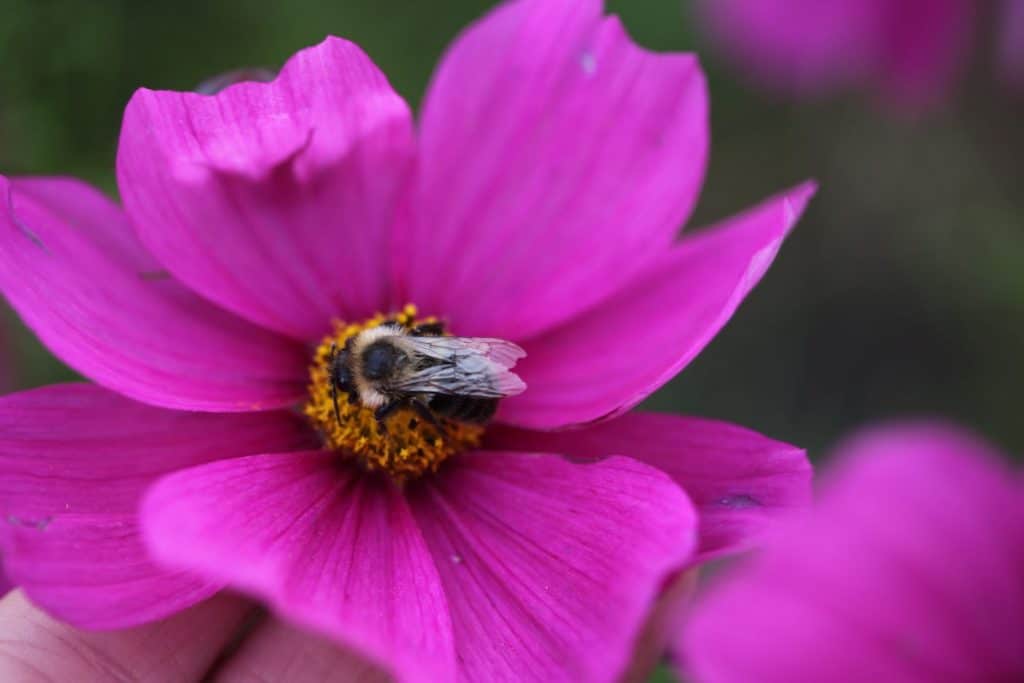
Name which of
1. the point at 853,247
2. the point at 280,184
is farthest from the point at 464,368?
the point at 853,247

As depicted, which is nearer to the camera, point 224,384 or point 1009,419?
point 224,384

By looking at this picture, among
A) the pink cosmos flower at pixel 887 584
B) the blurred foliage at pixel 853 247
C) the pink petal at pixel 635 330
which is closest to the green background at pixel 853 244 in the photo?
the blurred foliage at pixel 853 247

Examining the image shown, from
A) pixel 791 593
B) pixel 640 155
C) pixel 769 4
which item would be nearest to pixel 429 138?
pixel 640 155

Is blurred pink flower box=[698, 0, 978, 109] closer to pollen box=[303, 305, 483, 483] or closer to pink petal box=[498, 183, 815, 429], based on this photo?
pink petal box=[498, 183, 815, 429]

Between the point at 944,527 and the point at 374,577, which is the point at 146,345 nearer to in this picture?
the point at 374,577

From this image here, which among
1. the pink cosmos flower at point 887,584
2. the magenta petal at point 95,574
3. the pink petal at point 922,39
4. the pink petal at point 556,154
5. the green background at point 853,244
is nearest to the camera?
the pink cosmos flower at point 887,584

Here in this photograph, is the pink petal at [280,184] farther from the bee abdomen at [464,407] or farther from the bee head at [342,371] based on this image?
the bee abdomen at [464,407]

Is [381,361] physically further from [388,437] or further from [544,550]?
[544,550]
